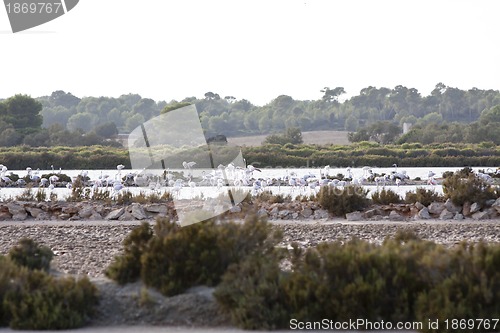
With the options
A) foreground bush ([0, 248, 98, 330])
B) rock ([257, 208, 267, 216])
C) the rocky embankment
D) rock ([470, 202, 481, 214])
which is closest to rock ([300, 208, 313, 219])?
the rocky embankment

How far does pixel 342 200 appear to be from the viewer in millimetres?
18688

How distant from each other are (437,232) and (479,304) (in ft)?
26.9

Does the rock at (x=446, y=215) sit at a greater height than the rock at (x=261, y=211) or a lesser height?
lesser

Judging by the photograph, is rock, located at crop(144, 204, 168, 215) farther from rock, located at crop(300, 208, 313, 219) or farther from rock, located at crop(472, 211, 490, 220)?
rock, located at crop(472, 211, 490, 220)

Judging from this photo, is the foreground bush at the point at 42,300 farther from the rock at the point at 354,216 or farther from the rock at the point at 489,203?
the rock at the point at 489,203

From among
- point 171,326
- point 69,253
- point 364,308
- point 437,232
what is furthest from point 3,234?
point 364,308

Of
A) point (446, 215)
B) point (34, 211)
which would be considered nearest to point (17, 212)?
point (34, 211)

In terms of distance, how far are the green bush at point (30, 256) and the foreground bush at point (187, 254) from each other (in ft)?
2.26

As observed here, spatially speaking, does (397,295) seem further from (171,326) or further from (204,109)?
(204,109)

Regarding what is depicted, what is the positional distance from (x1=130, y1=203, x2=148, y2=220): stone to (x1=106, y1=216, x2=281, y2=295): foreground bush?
10161mm

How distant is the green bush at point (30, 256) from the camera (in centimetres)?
858

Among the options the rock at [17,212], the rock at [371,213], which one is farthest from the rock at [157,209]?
the rock at [371,213]

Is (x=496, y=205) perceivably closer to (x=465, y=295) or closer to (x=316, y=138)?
(x=465, y=295)

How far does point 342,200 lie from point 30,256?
35.4 feet
